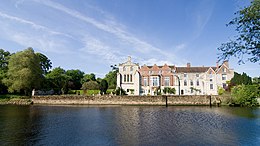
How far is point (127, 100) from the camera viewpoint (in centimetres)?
4531

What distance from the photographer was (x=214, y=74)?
171 ft

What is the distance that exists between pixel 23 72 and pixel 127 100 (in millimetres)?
26179

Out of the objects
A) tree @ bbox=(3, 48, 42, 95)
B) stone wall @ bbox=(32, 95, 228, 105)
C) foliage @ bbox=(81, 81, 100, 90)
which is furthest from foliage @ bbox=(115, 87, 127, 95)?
tree @ bbox=(3, 48, 42, 95)

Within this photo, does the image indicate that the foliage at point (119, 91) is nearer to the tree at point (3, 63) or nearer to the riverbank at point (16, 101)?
the riverbank at point (16, 101)

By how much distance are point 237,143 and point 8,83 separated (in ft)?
168

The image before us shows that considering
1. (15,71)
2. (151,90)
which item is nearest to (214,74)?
(151,90)

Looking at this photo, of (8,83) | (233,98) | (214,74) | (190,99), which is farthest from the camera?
(214,74)

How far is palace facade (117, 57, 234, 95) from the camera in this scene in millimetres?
52219

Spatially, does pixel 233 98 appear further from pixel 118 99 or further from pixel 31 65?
pixel 31 65

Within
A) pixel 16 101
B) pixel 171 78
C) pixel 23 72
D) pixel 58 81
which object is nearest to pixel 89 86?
pixel 58 81

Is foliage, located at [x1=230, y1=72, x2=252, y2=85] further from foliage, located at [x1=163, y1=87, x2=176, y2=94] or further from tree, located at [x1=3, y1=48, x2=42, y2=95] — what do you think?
tree, located at [x1=3, y1=48, x2=42, y2=95]

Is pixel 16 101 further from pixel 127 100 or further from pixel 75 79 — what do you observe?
pixel 75 79

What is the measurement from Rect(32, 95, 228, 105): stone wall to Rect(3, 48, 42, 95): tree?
4672 mm

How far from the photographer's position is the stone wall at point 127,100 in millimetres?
43969
